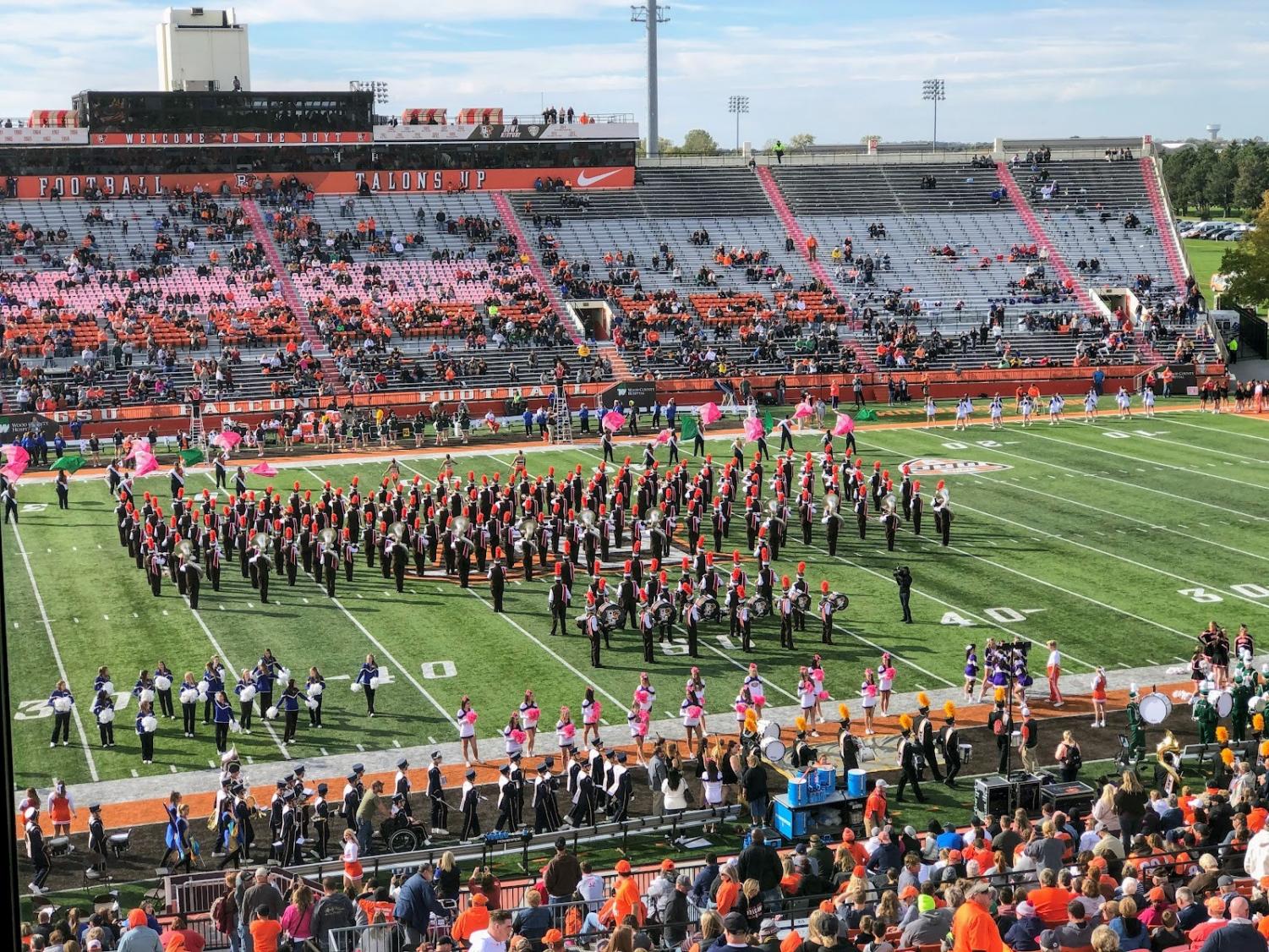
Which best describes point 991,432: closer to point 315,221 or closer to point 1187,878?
point 315,221

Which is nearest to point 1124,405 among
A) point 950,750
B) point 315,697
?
point 950,750

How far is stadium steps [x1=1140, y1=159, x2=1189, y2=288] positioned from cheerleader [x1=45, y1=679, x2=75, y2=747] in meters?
42.6

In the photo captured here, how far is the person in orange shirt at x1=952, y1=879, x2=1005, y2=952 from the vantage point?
8.05 metres

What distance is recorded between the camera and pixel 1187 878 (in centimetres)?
1044

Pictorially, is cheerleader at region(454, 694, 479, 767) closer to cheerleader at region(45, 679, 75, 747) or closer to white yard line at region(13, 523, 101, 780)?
white yard line at region(13, 523, 101, 780)

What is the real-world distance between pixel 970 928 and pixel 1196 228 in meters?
86.9

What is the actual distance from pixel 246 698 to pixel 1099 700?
9.53m

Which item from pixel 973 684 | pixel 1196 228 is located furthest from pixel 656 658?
pixel 1196 228

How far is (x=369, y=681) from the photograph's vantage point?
1794 cm

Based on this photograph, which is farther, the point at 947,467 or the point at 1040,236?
the point at 1040,236

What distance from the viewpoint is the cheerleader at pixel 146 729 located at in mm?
16531

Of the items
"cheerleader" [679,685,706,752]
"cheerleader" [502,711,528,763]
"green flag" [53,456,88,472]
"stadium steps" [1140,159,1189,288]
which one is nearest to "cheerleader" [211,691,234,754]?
"cheerleader" [502,711,528,763]

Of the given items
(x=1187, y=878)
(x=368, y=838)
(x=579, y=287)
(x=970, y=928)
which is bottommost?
(x=368, y=838)

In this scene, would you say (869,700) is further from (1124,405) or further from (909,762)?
(1124,405)
